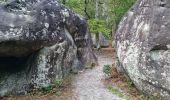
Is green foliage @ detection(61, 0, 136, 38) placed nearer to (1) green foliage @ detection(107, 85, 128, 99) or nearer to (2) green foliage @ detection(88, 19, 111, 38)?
(2) green foliage @ detection(88, 19, 111, 38)

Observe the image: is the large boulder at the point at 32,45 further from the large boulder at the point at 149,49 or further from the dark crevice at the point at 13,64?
the large boulder at the point at 149,49

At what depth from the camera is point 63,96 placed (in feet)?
40.6

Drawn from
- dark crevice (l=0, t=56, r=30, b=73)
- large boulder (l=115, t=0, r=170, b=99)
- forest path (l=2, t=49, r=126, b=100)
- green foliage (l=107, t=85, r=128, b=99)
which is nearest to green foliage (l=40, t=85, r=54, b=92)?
forest path (l=2, t=49, r=126, b=100)

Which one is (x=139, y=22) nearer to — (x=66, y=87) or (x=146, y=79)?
(x=146, y=79)

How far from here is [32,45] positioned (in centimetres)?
1270

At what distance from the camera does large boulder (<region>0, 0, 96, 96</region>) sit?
12.3 m

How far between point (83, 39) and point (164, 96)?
7.14 metres

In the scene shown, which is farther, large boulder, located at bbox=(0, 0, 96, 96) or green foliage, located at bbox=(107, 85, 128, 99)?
large boulder, located at bbox=(0, 0, 96, 96)

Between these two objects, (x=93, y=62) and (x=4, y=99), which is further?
(x=93, y=62)

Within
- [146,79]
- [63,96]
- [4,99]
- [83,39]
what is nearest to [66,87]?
[63,96]

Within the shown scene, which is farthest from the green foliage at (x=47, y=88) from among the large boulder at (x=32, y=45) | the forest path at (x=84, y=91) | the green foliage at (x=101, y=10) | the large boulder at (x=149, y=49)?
the green foliage at (x=101, y=10)

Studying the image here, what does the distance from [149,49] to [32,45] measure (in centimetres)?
452

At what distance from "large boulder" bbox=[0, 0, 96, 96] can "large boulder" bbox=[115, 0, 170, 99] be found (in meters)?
2.75

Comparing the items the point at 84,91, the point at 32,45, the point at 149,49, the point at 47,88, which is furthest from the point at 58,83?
the point at 149,49
